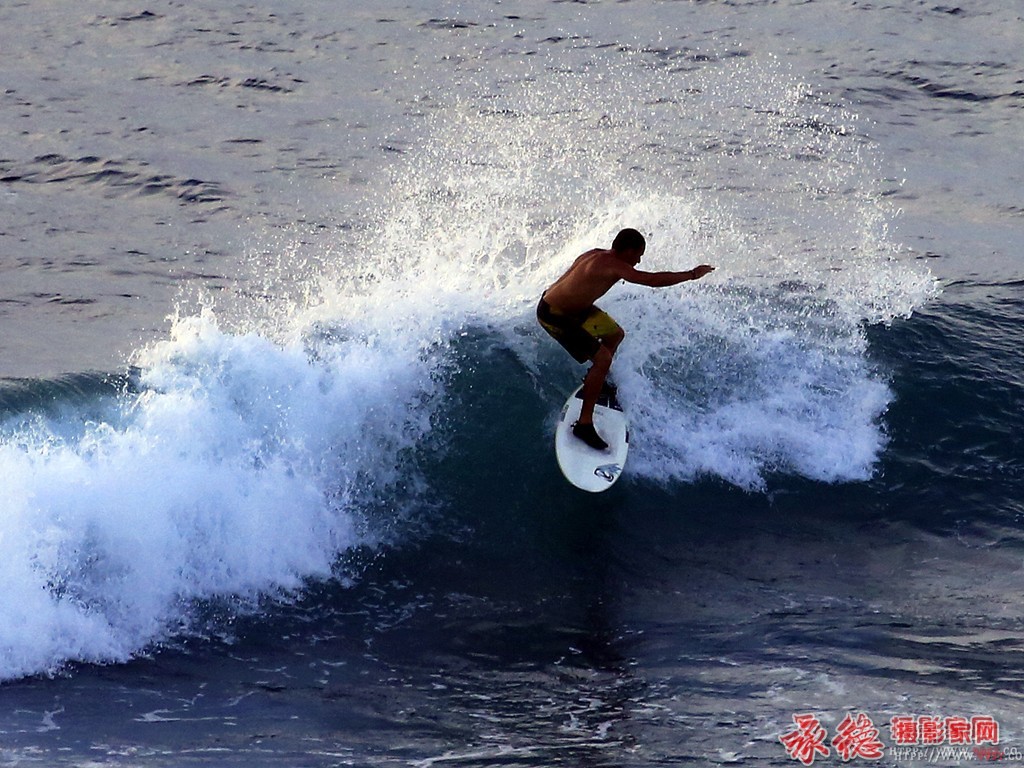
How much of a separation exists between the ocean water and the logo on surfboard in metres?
0.48

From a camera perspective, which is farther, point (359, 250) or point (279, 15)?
point (279, 15)

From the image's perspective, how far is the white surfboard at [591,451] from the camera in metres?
9.67

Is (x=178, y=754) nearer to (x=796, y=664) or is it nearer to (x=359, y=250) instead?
(x=796, y=664)

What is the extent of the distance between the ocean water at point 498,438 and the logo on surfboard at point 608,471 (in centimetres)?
48

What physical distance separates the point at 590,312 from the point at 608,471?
1245 millimetres

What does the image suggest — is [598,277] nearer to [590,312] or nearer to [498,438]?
[590,312]

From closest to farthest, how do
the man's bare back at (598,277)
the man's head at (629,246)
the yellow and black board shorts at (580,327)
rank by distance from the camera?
the man's bare back at (598,277)
the man's head at (629,246)
the yellow and black board shorts at (580,327)

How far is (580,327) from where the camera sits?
9414 mm

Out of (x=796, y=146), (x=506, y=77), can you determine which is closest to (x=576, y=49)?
(x=506, y=77)

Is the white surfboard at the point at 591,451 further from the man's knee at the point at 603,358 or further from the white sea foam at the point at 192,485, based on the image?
the white sea foam at the point at 192,485

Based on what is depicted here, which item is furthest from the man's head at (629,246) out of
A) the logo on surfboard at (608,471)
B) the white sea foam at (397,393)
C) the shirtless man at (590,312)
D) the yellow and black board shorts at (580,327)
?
the white sea foam at (397,393)

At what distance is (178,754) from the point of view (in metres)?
7.12

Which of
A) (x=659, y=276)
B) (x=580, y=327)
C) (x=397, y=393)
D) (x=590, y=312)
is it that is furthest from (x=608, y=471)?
(x=397, y=393)

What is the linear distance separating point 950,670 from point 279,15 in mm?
18411
